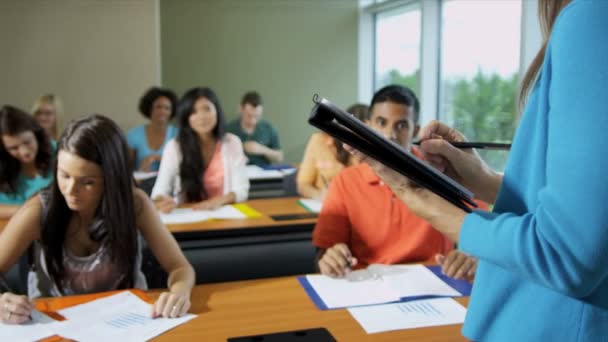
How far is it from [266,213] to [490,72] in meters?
2.46

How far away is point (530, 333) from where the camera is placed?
2.51 feet

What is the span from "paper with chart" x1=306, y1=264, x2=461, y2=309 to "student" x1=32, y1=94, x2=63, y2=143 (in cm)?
380

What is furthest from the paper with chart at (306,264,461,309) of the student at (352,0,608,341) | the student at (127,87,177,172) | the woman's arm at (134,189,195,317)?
the student at (127,87,177,172)

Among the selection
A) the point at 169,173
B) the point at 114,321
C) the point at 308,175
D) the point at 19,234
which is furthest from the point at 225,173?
the point at 114,321

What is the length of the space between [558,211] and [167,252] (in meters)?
1.43

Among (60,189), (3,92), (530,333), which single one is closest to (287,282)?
(60,189)

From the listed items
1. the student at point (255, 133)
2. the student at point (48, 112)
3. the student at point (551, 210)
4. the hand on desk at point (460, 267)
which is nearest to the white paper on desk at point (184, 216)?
the hand on desk at point (460, 267)

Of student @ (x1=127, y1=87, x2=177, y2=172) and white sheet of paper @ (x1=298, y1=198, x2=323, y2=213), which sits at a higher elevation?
student @ (x1=127, y1=87, x2=177, y2=172)

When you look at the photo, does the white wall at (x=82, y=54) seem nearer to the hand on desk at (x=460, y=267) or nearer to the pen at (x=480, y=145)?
the hand on desk at (x=460, y=267)

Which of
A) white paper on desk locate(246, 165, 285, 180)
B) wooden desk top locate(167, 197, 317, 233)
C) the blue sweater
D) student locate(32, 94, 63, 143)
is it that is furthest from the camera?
student locate(32, 94, 63, 143)

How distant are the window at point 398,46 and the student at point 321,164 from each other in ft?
5.99

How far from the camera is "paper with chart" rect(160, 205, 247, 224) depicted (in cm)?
274

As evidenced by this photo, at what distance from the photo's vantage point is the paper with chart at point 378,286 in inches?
59.8

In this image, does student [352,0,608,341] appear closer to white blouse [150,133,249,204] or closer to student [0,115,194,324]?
student [0,115,194,324]
